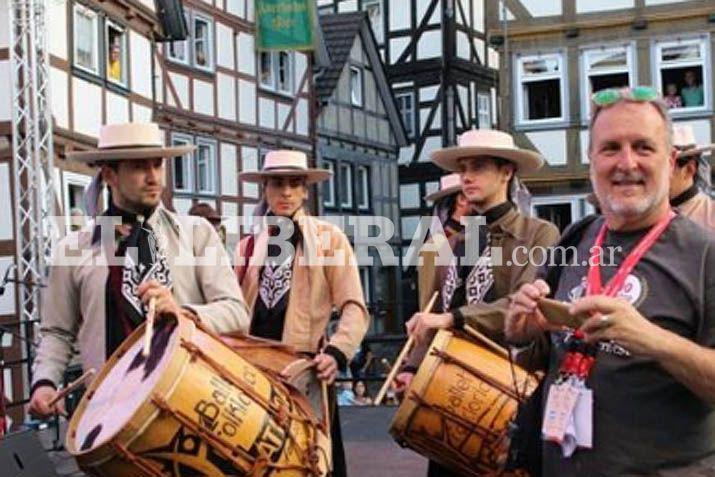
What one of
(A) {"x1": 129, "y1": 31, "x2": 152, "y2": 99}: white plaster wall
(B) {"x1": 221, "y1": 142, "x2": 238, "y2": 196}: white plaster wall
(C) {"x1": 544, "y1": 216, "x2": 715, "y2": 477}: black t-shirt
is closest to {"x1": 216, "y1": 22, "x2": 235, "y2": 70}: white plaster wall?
(B) {"x1": 221, "y1": 142, "x2": 238, "y2": 196}: white plaster wall

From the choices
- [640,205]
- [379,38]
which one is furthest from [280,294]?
[379,38]

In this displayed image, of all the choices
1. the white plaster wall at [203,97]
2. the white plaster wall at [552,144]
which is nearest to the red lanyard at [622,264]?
the white plaster wall at [203,97]

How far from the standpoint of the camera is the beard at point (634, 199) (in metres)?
2.36

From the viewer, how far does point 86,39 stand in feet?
51.7

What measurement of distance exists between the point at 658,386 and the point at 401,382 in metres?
1.90

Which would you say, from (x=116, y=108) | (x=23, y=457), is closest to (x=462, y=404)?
(x=23, y=457)

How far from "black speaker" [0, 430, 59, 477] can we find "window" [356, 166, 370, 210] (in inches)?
948

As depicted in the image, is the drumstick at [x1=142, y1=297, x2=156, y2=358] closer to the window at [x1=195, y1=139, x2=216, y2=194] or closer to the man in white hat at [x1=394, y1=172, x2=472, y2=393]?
the man in white hat at [x1=394, y1=172, x2=472, y2=393]

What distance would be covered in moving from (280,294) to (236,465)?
6.01 feet

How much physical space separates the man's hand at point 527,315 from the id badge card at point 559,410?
5.1 inches

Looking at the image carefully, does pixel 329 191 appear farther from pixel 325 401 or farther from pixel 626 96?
pixel 626 96

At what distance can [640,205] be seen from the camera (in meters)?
2.35

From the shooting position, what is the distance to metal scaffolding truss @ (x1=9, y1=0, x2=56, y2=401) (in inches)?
454

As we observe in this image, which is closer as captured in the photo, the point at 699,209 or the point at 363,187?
the point at 699,209
